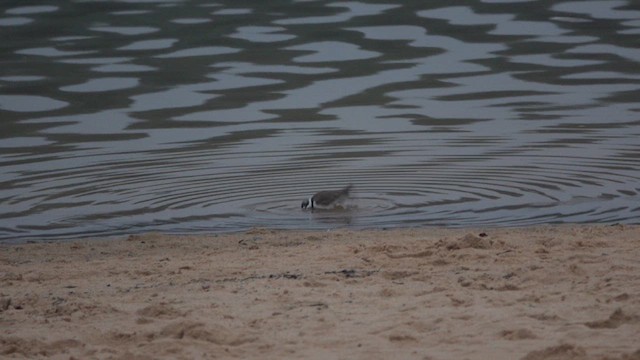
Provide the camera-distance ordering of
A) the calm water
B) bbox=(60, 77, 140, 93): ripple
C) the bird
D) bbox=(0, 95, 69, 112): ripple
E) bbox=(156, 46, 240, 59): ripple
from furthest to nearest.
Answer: bbox=(156, 46, 240, 59): ripple
bbox=(60, 77, 140, 93): ripple
bbox=(0, 95, 69, 112): ripple
the calm water
the bird

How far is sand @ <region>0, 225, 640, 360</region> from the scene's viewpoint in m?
6.70

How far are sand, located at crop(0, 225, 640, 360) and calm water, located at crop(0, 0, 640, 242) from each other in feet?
6.62

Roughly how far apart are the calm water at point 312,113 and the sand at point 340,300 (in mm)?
2019

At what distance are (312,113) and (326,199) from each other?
4.70 meters

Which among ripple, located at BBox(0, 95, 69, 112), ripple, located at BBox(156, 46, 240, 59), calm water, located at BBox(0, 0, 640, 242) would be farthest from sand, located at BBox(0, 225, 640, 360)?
ripple, located at BBox(156, 46, 240, 59)

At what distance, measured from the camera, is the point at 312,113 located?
16500 millimetres

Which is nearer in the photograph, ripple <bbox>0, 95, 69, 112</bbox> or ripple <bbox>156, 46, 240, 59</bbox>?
ripple <bbox>0, 95, 69, 112</bbox>

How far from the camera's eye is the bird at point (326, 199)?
11891mm

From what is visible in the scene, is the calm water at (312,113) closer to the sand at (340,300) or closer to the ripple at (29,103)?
the ripple at (29,103)

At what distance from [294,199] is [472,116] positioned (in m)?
4.16

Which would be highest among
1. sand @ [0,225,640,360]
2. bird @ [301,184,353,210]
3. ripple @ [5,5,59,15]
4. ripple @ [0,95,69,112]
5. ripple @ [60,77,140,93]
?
sand @ [0,225,640,360]

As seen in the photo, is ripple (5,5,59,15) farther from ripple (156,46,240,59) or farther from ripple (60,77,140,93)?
ripple (60,77,140,93)

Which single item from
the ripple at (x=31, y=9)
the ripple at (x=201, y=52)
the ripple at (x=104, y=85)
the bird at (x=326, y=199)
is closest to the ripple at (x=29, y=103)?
the ripple at (x=104, y=85)

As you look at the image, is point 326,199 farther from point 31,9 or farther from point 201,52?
point 31,9
